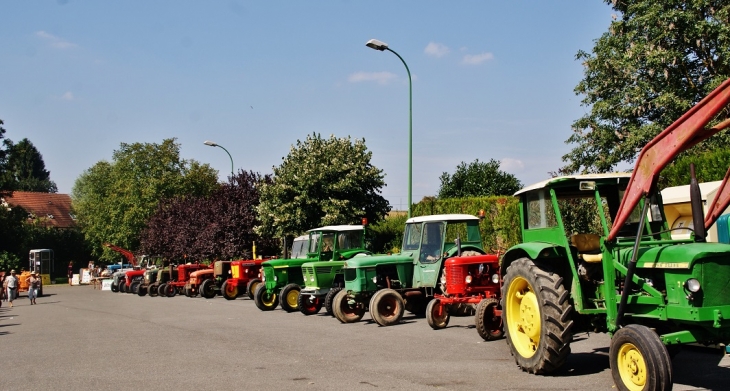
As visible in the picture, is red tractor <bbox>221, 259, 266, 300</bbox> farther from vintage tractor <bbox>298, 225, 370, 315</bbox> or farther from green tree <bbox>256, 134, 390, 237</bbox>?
vintage tractor <bbox>298, 225, 370, 315</bbox>

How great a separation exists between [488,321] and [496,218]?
12.6 metres

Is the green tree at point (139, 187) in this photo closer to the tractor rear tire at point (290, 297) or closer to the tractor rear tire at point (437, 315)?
the tractor rear tire at point (290, 297)

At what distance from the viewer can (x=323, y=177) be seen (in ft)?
93.4

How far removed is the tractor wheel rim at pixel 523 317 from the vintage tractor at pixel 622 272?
0.04 feet

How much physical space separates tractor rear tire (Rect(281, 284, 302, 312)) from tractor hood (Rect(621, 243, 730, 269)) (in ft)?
43.0

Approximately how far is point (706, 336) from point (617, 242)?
4.47 ft

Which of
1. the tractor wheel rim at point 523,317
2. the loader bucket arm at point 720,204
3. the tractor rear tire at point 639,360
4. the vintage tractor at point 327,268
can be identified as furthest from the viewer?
the vintage tractor at point 327,268

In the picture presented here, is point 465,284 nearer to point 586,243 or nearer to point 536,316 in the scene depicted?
point 536,316

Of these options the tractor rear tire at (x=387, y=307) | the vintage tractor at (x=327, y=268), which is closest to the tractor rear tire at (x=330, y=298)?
the vintage tractor at (x=327, y=268)

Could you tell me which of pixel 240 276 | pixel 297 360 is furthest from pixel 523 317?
pixel 240 276

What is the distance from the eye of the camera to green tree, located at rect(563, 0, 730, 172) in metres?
23.7

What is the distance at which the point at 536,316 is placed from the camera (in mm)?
8641

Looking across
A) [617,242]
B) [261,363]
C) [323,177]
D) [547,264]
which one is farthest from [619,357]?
[323,177]

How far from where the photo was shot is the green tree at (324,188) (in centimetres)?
2836
